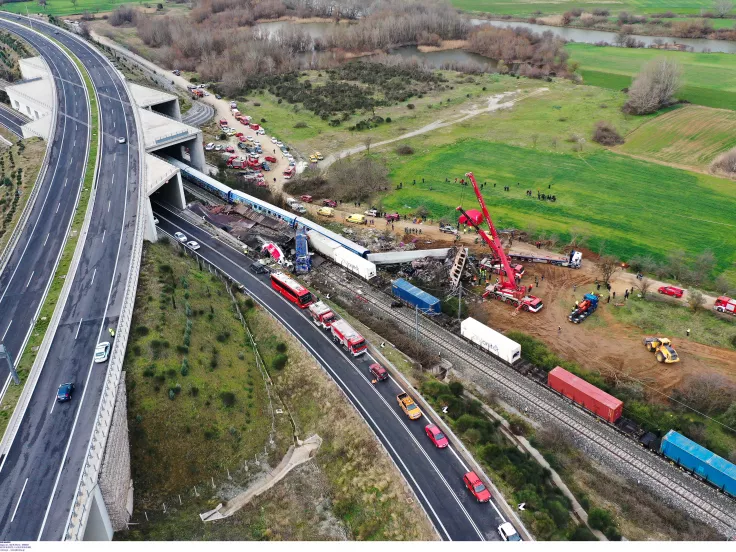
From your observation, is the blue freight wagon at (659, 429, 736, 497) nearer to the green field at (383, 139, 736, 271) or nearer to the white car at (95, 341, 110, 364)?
the green field at (383, 139, 736, 271)

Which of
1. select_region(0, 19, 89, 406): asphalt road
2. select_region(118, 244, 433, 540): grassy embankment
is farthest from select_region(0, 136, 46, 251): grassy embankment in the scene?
select_region(118, 244, 433, 540): grassy embankment

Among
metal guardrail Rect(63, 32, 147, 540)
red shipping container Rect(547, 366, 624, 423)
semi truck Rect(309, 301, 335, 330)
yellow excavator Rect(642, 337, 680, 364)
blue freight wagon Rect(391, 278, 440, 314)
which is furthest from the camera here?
blue freight wagon Rect(391, 278, 440, 314)

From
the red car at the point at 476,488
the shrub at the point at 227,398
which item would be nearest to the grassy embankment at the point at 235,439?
the shrub at the point at 227,398

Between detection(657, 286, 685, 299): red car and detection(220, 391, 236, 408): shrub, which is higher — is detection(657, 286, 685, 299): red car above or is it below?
below

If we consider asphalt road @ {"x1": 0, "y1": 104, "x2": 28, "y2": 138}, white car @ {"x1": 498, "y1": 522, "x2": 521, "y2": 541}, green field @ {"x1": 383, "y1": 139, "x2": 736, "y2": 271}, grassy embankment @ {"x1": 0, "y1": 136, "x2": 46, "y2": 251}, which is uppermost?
grassy embankment @ {"x1": 0, "y1": 136, "x2": 46, "y2": 251}

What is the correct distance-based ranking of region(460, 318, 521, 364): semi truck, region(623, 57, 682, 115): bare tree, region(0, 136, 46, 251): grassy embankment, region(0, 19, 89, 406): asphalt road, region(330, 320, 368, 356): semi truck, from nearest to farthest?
region(0, 19, 89, 406): asphalt road
region(330, 320, 368, 356): semi truck
region(460, 318, 521, 364): semi truck
region(0, 136, 46, 251): grassy embankment
region(623, 57, 682, 115): bare tree

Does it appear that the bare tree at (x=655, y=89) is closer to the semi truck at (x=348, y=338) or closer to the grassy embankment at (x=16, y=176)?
the semi truck at (x=348, y=338)

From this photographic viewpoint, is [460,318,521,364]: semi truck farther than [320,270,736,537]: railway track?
Yes
